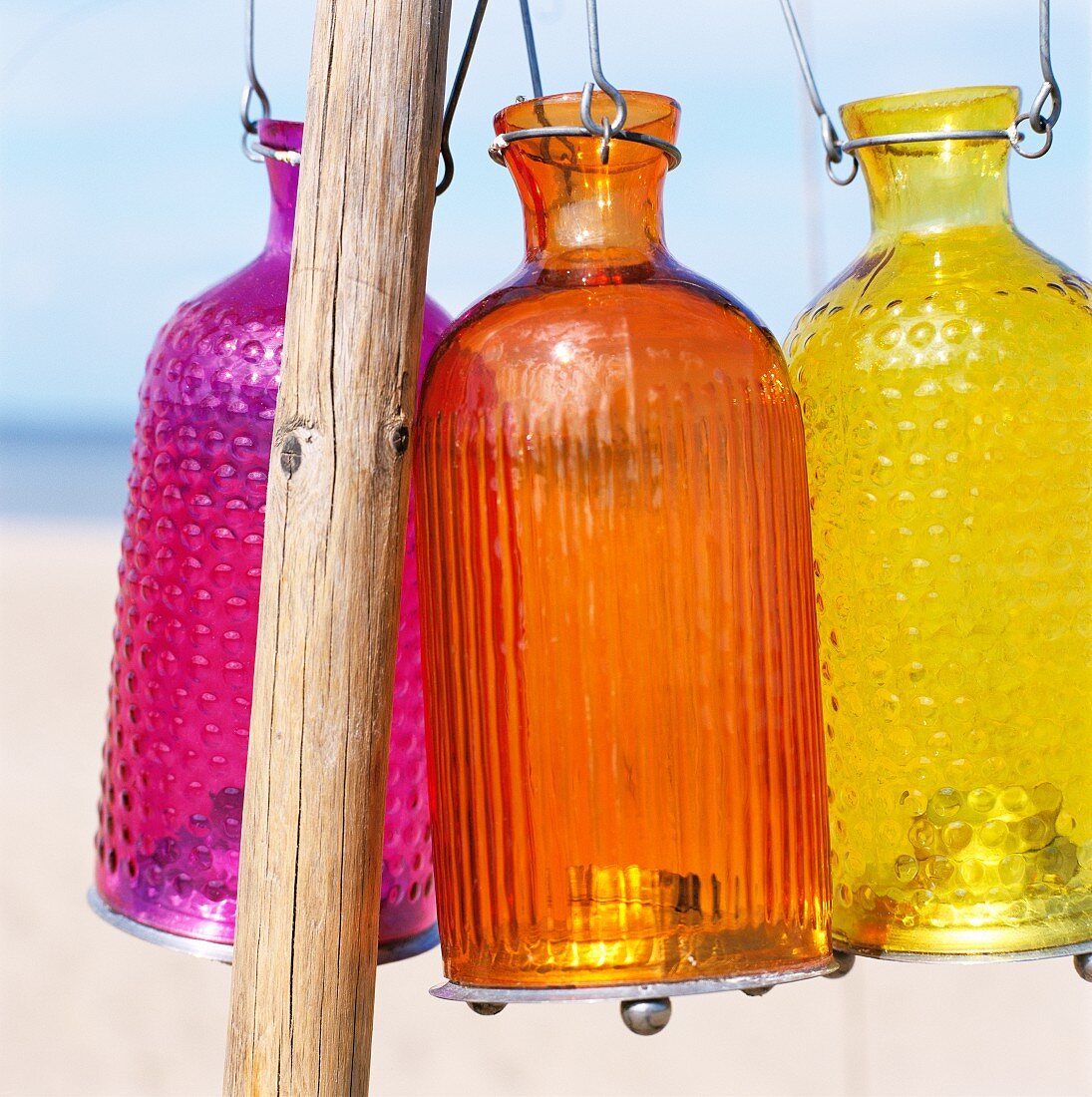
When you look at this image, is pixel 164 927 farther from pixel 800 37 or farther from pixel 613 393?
pixel 800 37

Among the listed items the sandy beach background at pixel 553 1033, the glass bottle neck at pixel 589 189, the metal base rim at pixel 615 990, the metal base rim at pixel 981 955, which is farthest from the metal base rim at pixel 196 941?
the sandy beach background at pixel 553 1033

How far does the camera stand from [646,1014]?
58cm

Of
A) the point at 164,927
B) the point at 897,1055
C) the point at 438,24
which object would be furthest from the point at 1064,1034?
the point at 438,24

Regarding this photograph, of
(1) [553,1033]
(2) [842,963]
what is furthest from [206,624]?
(1) [553,1033]

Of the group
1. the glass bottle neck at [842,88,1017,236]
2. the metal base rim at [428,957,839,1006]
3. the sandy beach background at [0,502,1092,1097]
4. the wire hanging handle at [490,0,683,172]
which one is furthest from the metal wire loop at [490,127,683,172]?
the sandy beach background at [0,502,1092,1097]

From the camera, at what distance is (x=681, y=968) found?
1.97 feet

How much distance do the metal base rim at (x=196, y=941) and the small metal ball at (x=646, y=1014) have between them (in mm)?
169

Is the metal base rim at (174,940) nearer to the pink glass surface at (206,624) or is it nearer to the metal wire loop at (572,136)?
the pink glass surface at (206,624)

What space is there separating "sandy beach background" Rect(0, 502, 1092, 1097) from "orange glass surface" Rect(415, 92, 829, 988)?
2.12 metres

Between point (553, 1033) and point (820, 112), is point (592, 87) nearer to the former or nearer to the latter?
point (820, 112)

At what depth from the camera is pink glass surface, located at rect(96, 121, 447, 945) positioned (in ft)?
2.40

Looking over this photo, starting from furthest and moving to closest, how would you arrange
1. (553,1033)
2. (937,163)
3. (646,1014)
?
1. (553,1033)
2. (937,163)
3. (646,1014)

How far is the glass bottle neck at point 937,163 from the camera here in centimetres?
69

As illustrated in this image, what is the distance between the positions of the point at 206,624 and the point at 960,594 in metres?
0.37
